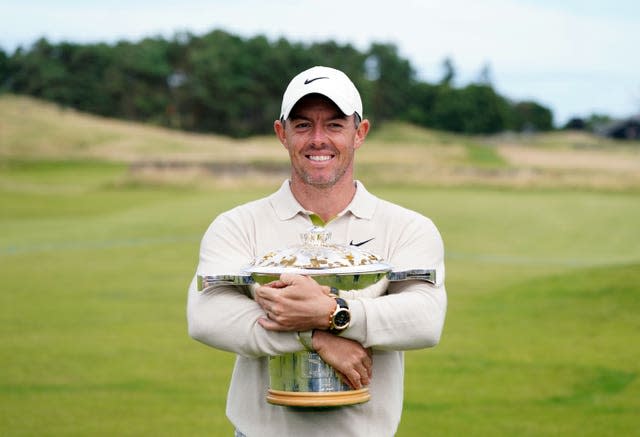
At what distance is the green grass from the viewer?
9.05 metres

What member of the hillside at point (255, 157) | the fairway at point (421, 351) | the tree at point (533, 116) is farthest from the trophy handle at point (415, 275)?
the tree at point (533, 116)

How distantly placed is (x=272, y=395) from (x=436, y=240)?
0.72 m

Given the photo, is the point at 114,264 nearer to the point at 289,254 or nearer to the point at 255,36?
the point at 289,254

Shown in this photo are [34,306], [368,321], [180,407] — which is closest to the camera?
[368,321]

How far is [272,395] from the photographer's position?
11.0ft

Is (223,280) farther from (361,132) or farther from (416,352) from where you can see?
(416,352)

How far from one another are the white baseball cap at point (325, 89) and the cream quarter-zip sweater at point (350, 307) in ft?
1.06

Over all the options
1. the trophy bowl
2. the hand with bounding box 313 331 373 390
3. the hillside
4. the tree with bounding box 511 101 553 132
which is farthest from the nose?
the tree with bounding box 511 101 553 132

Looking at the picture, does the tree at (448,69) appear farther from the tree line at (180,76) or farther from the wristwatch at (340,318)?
the wristwatch at (340,318)

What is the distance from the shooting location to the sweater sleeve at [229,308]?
3.33 m

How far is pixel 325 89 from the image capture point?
3.40 meters

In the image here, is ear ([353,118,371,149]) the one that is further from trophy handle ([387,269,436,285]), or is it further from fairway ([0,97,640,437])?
fairway ([0,97,640,437])

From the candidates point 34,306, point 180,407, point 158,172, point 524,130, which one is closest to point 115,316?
point 34,306

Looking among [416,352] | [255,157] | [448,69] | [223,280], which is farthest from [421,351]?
[448,69]
